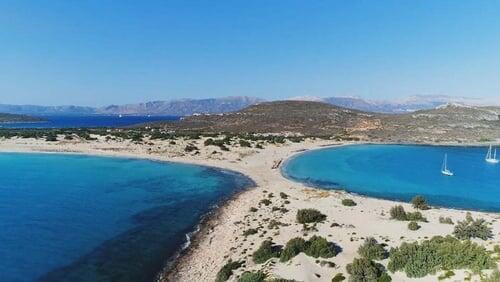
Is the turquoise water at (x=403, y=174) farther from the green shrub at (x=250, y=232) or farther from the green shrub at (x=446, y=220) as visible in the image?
the green shrub at (x=250, y=232)

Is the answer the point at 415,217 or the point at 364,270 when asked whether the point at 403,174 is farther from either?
the point at 364,270

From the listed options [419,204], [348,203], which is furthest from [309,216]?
[419,204]

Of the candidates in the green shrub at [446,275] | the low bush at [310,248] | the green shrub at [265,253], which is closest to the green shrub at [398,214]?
the low bush at [310,248]

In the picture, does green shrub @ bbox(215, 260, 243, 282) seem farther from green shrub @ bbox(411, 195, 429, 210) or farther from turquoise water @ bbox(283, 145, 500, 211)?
turquoise water @ bbox(283, 145, 500, 211)

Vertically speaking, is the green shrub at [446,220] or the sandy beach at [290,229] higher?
the green shrub at [446,220]

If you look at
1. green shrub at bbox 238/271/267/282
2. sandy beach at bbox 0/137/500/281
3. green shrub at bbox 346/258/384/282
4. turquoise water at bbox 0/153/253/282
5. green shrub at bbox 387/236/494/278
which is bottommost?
turquoise water at bbox 0/153/253/282

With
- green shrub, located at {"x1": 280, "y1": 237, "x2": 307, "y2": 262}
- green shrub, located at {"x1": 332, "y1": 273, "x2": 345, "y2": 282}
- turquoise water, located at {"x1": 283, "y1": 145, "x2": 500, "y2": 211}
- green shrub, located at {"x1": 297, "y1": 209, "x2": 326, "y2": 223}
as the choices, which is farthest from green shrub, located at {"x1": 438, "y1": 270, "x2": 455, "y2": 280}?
turquoise water, located at {"x1": 283, "y1": 145, "x2": 500, "y2": 211}
